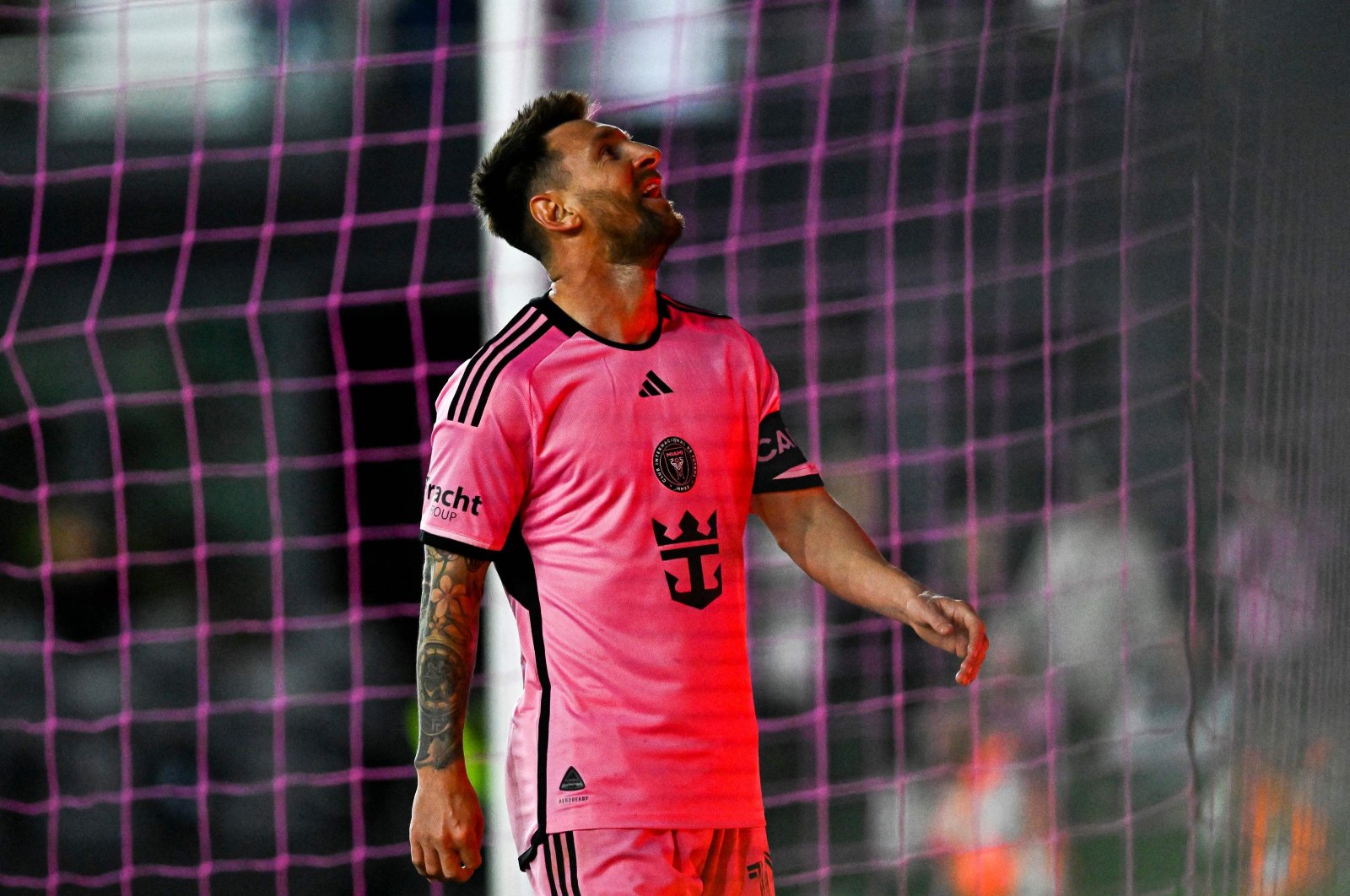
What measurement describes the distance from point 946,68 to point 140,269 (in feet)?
10.5

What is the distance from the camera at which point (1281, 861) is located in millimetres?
4348

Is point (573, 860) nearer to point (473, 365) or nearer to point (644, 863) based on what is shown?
point (644, 863)

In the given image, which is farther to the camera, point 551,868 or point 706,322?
point 706,322

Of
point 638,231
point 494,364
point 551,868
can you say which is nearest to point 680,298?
point 638,231

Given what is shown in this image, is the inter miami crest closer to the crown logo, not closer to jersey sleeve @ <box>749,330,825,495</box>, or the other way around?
the crown logo

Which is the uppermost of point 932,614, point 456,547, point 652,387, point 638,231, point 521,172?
point 521,172

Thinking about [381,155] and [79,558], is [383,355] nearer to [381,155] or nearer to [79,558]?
[381,155]

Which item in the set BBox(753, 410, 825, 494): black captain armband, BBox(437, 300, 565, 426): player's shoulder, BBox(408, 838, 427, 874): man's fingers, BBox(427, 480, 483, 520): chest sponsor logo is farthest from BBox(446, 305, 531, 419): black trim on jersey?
BBox(408, 838, 427, 874): man's fingers

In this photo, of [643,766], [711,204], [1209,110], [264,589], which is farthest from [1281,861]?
[264,589]

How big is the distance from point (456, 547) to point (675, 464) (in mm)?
346

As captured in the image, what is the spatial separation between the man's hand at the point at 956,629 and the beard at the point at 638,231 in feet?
2.25

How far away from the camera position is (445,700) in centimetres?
230

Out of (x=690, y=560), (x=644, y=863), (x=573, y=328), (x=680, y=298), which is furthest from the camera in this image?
(x=680, y=298)

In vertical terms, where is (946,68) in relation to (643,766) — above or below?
above
